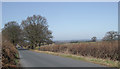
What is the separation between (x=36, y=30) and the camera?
47938 mm

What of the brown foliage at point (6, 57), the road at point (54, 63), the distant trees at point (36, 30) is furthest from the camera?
the distant trees at point (36, 30)

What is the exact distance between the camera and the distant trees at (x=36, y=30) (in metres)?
48.0

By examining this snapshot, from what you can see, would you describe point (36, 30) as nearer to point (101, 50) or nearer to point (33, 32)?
point (33, 32)

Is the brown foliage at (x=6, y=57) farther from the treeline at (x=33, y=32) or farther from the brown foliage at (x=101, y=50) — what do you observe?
the treeline at (x=33, y=32)

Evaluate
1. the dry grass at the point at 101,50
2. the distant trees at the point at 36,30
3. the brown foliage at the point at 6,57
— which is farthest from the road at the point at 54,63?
the distant trees at the point at 36,30

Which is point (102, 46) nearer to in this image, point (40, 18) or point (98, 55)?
point (98, 55)

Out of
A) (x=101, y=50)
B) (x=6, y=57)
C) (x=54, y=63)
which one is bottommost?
(x=54, y=63)

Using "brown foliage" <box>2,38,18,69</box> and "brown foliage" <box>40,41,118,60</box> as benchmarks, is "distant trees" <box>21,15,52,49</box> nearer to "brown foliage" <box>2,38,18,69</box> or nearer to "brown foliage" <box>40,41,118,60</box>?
"brown foliage" <box>40,41,118,60</box>

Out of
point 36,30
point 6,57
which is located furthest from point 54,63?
point 36,30

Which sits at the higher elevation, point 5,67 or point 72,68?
point 5,67

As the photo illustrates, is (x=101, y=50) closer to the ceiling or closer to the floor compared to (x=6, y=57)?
closer to the floor

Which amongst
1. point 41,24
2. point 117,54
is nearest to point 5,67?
point 117,54

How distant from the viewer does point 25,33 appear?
48844 millimetres

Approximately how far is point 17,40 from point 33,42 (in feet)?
20.7
